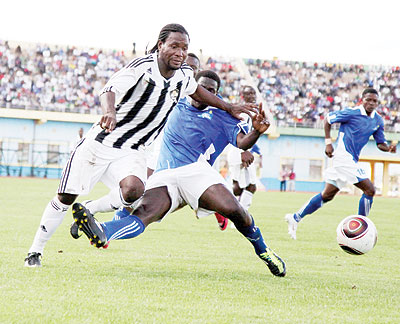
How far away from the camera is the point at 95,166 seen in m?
5.93

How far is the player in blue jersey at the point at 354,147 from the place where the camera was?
10969 millimetres

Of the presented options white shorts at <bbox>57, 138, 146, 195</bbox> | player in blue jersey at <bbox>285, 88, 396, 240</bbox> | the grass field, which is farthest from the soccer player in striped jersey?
player in blue jersey at <bbox>285, 88, 396, 240</bbox>

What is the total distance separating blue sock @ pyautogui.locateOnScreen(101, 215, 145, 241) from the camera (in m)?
5.36

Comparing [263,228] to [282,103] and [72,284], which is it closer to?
[72,284]

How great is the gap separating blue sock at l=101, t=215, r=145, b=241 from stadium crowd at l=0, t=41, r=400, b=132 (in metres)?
35.7

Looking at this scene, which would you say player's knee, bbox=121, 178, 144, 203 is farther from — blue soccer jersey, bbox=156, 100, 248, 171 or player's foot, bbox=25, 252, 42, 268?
player's foot, bbox=25, 252, 42, 268

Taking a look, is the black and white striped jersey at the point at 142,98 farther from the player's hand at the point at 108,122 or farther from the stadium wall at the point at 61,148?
the stadium wall at the point at 61,148

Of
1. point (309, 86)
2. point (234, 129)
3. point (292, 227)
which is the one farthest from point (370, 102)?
point (309, 86)

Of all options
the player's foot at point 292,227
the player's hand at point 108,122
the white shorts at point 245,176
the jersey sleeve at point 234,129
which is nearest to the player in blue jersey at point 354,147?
the player's foot at point 292,227

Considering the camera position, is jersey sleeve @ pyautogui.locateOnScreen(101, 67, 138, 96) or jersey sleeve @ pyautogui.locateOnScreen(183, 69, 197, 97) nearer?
jersey sleeve @ pyautogui.locateOnScreen(101, 67, 138, 96)

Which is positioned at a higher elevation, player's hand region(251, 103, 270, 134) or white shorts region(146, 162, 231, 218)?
player's hand region(251, 103, 270, 134)

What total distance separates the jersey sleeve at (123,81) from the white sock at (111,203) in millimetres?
904

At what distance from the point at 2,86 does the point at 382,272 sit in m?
37.8

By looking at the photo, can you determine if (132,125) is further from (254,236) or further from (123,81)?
(254,236)
